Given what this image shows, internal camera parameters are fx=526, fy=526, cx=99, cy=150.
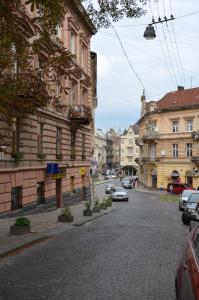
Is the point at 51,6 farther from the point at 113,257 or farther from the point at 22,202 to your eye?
the point at 22,202

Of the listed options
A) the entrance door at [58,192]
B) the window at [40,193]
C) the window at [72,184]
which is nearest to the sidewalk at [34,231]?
the window at [40,193]

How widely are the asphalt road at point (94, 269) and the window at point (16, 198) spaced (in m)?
7.24

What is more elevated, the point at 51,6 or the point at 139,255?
the point at 51,6

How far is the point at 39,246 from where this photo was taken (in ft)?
48.0

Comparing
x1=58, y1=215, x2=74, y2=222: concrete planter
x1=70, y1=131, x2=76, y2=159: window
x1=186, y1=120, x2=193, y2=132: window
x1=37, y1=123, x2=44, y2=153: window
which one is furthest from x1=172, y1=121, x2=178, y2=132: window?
x1=58, y1=215, x2=74, y2=222: concrete planter

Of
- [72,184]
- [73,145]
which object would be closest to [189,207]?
[73,145]

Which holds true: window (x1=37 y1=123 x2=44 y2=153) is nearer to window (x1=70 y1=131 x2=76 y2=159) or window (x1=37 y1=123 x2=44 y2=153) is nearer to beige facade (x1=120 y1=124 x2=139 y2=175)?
window (x1=70 y1=131 x2=76 y2=159)

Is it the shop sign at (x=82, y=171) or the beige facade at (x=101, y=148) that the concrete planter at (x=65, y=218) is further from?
the beige facade at (x=101, y=148)

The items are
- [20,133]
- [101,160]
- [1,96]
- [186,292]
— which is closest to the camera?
[186,292]

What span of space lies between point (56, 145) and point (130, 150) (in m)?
121

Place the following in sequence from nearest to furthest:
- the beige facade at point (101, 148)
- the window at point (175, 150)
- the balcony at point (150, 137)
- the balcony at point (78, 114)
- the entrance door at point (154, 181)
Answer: the balcony at point (78, 114) < the window at point (175, 150) < the balcony at point (150, 137) < the entrance door at point (154, 181) < the beige facade at point (101, 148)

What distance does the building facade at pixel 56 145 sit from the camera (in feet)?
73.6

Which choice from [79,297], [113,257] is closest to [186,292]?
[79,297]

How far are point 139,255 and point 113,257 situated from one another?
74cm
